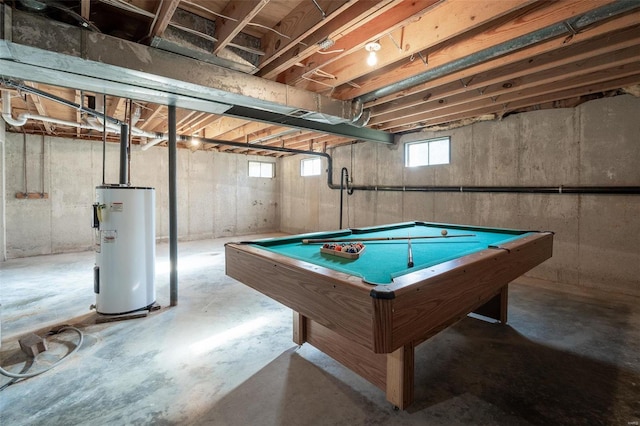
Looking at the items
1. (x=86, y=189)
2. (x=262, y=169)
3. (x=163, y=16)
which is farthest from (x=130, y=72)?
(x=262, y=169)

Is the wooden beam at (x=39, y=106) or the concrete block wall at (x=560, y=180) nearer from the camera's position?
the concrete block wall at (x=560, y=180)

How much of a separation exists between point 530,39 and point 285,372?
2923mm

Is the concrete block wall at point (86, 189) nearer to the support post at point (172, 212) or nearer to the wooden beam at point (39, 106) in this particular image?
A: the wooden beam at point (39, 106)

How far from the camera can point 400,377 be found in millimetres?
1567

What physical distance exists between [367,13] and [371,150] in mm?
4287

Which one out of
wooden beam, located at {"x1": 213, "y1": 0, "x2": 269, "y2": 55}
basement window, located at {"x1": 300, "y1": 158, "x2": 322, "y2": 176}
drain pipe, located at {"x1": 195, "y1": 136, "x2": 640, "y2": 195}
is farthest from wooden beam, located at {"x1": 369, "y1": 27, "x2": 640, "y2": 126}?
basement window, located at {"x1": 300, "y1": 158, "x2": 322, "y2": 176}

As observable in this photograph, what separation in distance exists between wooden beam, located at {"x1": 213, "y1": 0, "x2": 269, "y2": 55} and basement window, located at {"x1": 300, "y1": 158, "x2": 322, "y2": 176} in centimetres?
537

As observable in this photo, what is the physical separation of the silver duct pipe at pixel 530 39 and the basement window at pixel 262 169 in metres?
5.87

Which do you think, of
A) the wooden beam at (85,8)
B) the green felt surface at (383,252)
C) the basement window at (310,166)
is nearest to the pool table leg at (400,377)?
the green felt surface at (383,252)

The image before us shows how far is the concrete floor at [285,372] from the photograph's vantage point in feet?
5.12

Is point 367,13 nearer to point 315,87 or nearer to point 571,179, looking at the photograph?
point 315,87

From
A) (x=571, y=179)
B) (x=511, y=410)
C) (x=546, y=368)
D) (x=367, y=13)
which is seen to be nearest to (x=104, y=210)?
(x=367, y=13)

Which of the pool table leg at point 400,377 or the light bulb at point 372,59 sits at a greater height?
the light bulb at point 372,59

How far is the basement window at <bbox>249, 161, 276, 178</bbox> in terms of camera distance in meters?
8.25
